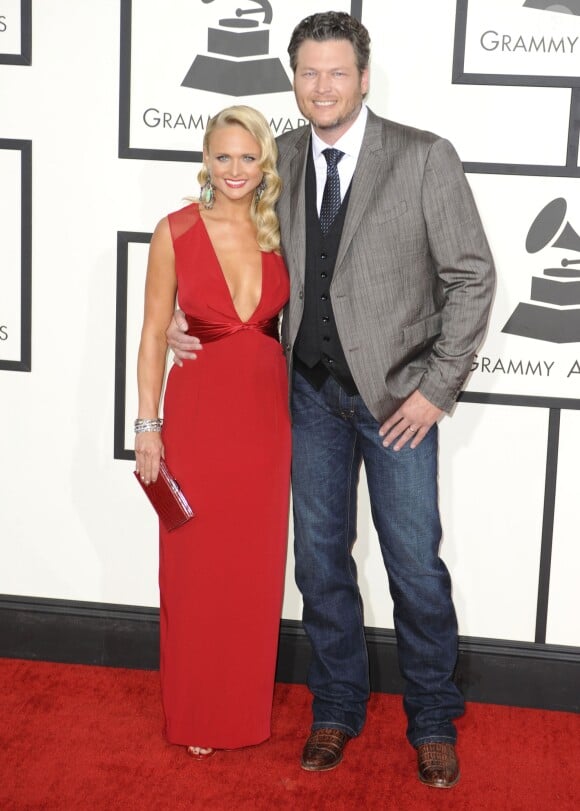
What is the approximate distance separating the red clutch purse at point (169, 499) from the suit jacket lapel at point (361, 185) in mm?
726

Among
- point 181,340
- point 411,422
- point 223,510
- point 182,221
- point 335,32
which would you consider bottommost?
point 223,510

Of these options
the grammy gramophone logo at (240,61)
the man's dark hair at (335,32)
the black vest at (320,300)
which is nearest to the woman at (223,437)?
the black vest at (320,300)

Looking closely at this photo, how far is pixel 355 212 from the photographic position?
2.43m

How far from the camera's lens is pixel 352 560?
2.90 meters

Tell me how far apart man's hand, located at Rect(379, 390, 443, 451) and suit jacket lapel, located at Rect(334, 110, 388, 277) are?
385 millimetres

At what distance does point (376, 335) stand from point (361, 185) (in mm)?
375

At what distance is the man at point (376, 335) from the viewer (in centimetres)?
242

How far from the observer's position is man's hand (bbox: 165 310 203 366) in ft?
8.56

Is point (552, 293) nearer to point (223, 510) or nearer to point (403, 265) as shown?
point (403, 265)

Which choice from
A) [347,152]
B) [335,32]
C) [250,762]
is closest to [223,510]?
[250,762]

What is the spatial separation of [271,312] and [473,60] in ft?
3.15

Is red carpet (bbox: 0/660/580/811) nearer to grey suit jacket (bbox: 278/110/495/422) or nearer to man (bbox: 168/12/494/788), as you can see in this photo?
man (bbox: 168/12/494/788)

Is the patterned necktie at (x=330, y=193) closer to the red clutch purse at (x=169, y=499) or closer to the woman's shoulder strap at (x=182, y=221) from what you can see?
the woman's shoulder strap at (x=182, y=221)

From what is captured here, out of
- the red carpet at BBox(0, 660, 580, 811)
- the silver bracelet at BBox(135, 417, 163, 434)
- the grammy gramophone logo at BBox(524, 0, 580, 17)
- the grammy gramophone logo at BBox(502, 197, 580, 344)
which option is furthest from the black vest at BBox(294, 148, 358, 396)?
the red carpet at BBox(0, 660, 580, 811)
